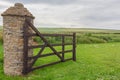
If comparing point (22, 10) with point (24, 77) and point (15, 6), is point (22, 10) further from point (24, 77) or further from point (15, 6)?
point (24, 77)

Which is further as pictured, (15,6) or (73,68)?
(73,68)

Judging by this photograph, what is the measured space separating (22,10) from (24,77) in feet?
11.1

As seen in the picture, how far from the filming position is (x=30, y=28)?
13492 millimetres

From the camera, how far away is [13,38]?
12.7 metres

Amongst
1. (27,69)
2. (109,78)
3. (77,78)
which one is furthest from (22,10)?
(109,78)

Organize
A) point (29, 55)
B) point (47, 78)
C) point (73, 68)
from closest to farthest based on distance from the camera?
point (47, 78) < point (29, 55) < point (73, 68)

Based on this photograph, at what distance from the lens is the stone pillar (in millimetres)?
12664

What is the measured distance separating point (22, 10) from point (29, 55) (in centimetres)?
240

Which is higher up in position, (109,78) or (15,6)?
(15,6)

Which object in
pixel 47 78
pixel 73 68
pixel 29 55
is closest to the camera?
pixel 47 78

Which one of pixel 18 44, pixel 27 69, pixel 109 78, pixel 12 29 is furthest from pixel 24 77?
pixel 109 78

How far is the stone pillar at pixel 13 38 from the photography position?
1266 cm

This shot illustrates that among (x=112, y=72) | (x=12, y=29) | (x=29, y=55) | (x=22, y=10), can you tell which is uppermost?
(x=22, y=10)

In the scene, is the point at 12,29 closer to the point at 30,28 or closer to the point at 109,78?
the point at 30,28
